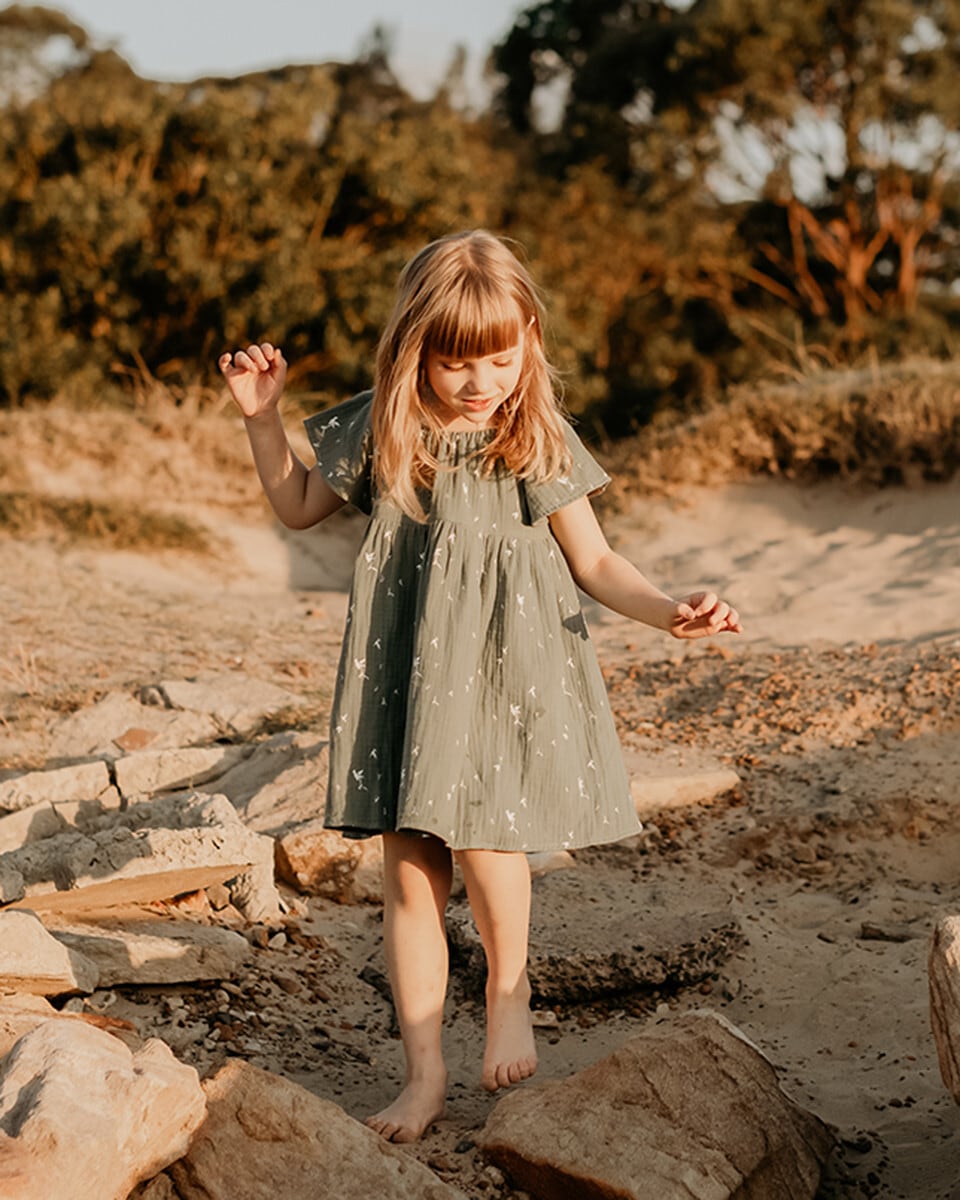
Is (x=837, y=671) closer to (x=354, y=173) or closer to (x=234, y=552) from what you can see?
(x=234, y=552)

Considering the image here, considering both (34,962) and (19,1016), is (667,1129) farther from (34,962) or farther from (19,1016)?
(34,962)

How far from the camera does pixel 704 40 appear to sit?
1598 cm

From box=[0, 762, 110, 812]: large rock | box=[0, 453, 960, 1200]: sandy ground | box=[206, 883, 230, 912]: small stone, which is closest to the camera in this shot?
box=[0, 453, 960, 1200]: sandy ground

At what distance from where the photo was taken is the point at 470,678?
7.75ft

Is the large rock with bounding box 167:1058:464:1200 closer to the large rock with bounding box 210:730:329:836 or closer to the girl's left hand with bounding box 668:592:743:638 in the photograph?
the girl's left hand with bounding box 668:592:743:638

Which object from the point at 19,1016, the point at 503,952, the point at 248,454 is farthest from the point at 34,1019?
the point at 248,454

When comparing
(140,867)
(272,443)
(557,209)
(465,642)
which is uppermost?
(557,209)

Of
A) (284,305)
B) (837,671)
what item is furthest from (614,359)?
(837,671)

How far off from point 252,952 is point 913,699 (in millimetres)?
2494

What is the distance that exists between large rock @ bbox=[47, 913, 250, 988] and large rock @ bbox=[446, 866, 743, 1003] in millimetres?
524

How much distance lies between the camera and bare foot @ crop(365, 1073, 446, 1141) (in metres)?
2.29

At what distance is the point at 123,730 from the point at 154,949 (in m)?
1.96

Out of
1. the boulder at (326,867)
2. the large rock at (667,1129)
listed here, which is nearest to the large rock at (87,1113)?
the large rock at (667,1129)

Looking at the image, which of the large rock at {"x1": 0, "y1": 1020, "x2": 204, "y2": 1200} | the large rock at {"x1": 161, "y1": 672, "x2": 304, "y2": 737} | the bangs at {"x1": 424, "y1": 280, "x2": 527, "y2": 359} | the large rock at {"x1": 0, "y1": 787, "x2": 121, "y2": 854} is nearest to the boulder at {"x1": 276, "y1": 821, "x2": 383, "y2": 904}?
the large rock at {"x1": 0, "y1": 787, "x2": 121, "y2": 854}
